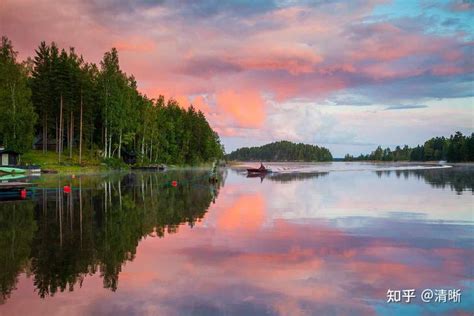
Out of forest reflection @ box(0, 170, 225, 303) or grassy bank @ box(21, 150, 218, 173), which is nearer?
forest reflection @ box(0, 170, 225, 303)

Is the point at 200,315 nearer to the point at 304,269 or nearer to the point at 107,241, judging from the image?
the point at 304,269

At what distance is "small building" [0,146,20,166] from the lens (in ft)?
247

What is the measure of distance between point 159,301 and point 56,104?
87.4 m

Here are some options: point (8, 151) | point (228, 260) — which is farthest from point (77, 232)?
point (8, 151)

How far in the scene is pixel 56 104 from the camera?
8975 cm

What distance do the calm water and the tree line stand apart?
2271 inches

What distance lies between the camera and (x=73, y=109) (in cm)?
9081

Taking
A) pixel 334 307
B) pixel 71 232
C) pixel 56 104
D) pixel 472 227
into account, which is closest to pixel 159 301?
pixel 334 307

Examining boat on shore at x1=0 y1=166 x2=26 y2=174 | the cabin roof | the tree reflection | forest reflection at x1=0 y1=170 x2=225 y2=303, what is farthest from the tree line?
the tree reflection

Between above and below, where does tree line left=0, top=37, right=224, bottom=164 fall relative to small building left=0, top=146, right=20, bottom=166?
above

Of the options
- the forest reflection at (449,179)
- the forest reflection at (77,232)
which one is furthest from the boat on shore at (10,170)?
the forest reflection at (449,179)

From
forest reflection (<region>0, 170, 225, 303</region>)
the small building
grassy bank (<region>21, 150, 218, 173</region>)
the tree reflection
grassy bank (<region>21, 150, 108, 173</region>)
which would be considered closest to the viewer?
the tree reflection

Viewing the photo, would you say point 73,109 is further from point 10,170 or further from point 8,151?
point 10,170

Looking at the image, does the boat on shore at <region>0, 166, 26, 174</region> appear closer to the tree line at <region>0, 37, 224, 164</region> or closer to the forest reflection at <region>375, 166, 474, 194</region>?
the tree line at <region>0, 37, 224, 164</region>
